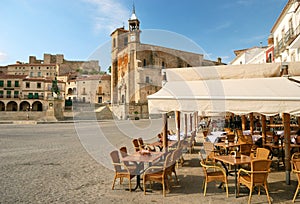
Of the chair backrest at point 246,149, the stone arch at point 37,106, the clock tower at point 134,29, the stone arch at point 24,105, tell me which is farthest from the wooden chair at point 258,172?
the stone arch at point 37,106

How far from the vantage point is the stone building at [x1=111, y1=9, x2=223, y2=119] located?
45188mm

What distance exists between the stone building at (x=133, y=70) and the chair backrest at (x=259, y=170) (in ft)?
125

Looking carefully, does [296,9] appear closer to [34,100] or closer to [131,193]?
[131,193]

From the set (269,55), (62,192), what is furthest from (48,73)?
(62,192)

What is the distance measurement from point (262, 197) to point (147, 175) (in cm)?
210

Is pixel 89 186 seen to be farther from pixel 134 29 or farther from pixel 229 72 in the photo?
pixel 134 29

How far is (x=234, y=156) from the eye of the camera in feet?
15.9

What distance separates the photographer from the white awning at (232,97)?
12.7 ft

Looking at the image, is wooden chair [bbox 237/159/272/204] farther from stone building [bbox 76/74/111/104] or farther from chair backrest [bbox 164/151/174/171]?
stone building [bbox 76/74/111/104]

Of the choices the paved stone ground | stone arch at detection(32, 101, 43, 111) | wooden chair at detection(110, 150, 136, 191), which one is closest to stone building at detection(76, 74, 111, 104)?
stone arch at detection(32, 101, 43, 111)

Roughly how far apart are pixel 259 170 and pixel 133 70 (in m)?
45.9

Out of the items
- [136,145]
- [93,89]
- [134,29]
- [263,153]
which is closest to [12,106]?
[93,89]

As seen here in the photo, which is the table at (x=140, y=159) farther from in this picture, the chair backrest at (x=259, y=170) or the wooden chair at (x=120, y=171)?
the chair backrest at (x=259, y=170)

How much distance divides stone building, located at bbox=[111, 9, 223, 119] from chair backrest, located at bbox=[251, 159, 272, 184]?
125 ft
